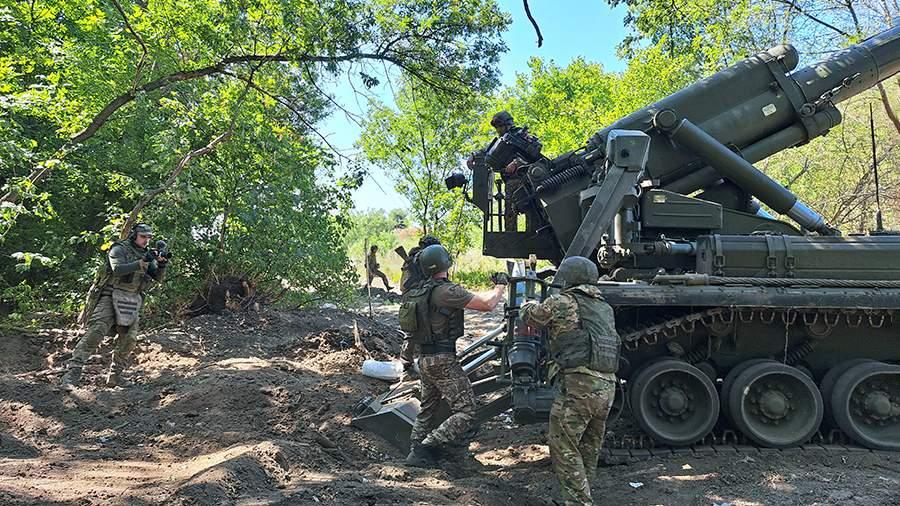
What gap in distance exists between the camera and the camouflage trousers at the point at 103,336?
282 inches

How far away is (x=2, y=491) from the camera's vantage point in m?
3.91

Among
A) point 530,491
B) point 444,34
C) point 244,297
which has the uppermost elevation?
point 444,34

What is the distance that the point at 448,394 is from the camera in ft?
17.5

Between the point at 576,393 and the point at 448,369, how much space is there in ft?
4.15

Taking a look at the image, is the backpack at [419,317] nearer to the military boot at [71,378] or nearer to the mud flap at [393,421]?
the mud flap at [393,421]

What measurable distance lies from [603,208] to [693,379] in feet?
5.47

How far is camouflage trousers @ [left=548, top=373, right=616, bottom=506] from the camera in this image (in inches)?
170

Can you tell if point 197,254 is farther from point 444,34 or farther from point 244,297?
point 444,34

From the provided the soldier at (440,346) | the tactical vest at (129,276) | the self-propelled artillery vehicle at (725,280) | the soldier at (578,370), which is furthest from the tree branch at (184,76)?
the soldier at (578,370)

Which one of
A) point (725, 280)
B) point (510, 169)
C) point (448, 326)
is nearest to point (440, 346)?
point (448, 326)

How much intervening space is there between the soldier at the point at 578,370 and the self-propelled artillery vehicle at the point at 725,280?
0.66m

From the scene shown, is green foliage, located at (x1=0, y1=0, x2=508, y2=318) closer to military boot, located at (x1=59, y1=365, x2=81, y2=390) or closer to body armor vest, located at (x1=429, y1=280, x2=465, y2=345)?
military boot, located at (x1=59, y1=365, x2=81, y2=390)

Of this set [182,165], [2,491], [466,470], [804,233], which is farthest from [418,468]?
[182,165]

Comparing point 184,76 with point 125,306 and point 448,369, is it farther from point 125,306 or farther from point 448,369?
point 448,369
